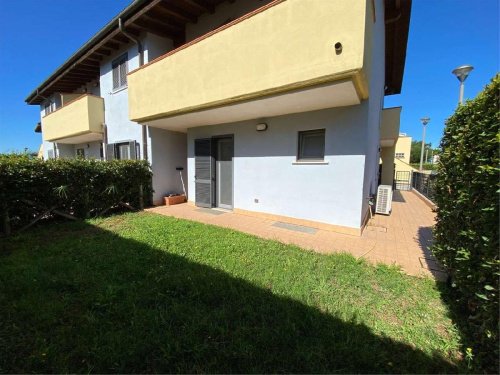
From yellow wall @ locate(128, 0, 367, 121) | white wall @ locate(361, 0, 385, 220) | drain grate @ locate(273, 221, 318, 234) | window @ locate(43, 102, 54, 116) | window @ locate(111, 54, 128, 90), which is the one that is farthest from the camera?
window @ locate(43, 102, 54, 116)

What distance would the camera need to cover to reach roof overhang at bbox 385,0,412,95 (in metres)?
7.19

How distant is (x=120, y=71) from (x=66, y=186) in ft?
19.9

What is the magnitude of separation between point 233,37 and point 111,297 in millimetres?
5648

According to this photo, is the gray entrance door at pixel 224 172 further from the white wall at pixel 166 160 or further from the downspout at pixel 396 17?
the downspout at pixel 396 17

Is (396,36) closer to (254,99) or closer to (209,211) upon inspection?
(254,99)

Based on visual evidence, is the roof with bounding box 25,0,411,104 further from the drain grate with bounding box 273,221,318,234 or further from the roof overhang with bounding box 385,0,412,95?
the drain grate with bounding box 273,221,318,234

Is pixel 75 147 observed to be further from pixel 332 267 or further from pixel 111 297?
pixel 332 267

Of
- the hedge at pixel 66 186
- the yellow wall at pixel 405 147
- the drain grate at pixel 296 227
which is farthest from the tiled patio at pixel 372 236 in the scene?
the yellow wall at pixel 405 147

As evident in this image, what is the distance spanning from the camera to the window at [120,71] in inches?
376

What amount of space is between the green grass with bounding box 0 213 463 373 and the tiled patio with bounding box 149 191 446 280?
0.55 metres

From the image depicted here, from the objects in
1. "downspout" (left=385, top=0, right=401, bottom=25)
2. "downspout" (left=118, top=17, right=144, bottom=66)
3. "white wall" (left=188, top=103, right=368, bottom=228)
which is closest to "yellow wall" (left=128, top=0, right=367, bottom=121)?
"white wall" (left=188, top=103, right=368, bottom=228)

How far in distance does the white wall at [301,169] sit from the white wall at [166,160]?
2543 millimetres

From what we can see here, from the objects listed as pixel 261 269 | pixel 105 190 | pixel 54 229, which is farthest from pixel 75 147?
pixel 261 269

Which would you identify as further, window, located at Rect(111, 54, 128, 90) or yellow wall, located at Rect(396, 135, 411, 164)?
yellow wall, located at Rect(396, 135, 411, 164)
